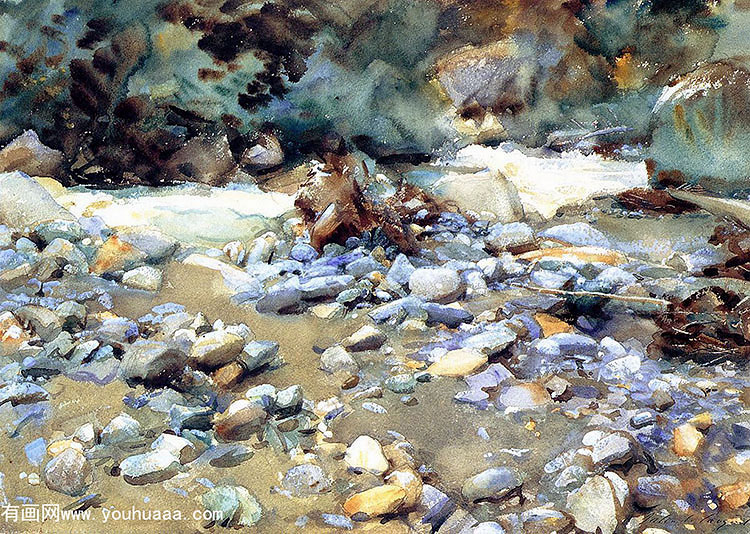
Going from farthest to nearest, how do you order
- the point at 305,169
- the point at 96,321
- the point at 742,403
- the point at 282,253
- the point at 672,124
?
the point at 305,169
the point at 672,124
the point at 282,253
the point at 96,321
the point at 742,403

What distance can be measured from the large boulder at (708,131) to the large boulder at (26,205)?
2293 millimetres

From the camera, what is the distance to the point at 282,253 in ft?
8.75

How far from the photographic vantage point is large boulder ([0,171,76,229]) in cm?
274

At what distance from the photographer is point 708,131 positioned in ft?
9.55

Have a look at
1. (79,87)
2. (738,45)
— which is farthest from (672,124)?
(79,87)

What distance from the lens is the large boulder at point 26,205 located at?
2.74 meters

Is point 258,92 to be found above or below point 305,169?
above

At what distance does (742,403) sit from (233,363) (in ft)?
4.04

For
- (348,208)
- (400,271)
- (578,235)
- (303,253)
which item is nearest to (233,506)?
(400,271)

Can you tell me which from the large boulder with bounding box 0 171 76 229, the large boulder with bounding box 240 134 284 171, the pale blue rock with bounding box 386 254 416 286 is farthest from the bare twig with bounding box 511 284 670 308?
the large boulder with bounding box 0 171 76 229

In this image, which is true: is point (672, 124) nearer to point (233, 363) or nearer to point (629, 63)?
point (629, 63)

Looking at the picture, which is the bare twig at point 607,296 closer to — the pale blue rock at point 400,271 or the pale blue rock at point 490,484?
the pale blue rock at point 400,271

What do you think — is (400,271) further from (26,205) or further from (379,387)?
(26,205)
